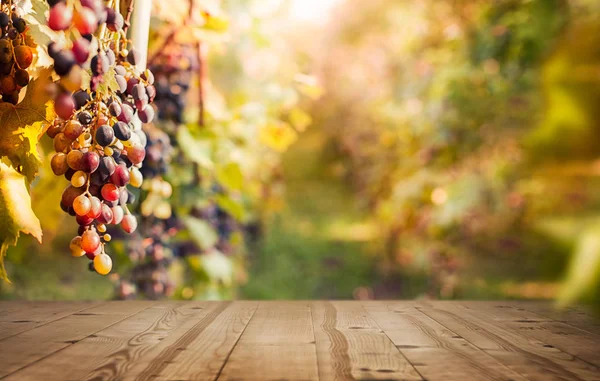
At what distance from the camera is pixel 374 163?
22.2 ft

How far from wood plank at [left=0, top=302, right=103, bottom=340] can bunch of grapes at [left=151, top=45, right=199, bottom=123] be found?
24.4 inches

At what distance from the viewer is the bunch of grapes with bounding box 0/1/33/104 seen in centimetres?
93

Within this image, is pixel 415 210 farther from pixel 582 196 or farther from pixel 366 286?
pixel 582 196

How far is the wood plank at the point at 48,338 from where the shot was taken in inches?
42.1

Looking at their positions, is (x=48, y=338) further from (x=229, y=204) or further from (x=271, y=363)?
(x=229, y=204)

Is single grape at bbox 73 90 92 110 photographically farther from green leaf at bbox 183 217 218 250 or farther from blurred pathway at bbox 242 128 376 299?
blurred pathway at bbox 242 128 376 299

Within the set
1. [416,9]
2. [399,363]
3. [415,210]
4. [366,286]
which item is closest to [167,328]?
[399,363]

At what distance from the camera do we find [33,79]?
983 millimetres

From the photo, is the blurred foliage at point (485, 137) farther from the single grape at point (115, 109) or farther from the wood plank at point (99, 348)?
the wood plank at point (99, 348)

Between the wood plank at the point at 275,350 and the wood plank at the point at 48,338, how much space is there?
35cm

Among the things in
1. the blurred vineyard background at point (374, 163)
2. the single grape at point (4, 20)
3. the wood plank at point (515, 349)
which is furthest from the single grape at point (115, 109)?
the wood plank at point (515, 349)

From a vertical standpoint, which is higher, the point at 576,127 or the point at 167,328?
the point at 576,127

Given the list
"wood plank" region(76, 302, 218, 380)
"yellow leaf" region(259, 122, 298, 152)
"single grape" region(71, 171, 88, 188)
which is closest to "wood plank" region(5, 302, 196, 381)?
"wood plank" region(76, 302, 218, 380)

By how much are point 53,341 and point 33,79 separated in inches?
21.9
